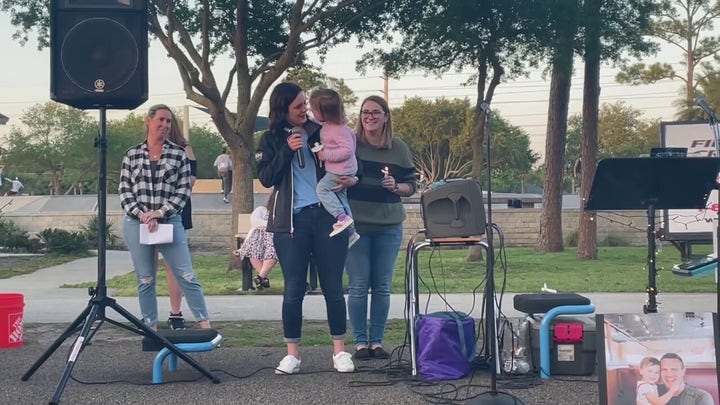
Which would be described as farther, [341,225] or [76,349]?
[341,225]

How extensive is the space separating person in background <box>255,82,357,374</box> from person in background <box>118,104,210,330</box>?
0.90m

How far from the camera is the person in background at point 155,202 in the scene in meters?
5.93

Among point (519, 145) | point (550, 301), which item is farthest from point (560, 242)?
point (519, 145)

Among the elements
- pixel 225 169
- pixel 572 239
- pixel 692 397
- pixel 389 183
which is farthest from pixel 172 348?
pixel 225 169

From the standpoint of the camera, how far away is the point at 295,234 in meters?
5.27

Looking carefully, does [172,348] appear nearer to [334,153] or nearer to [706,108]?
[334,153]

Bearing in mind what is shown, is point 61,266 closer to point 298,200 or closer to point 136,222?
point 136,222

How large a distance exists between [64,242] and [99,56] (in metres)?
13.7

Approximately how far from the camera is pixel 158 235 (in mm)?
5809

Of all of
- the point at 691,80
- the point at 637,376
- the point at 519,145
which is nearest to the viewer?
the point at 637,376

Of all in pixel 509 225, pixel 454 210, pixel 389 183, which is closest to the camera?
pixel 454 210

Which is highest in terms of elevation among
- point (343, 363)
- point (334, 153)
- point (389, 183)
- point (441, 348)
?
point (334, 153)

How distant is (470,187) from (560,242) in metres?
13.8

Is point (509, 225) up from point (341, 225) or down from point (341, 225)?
down
